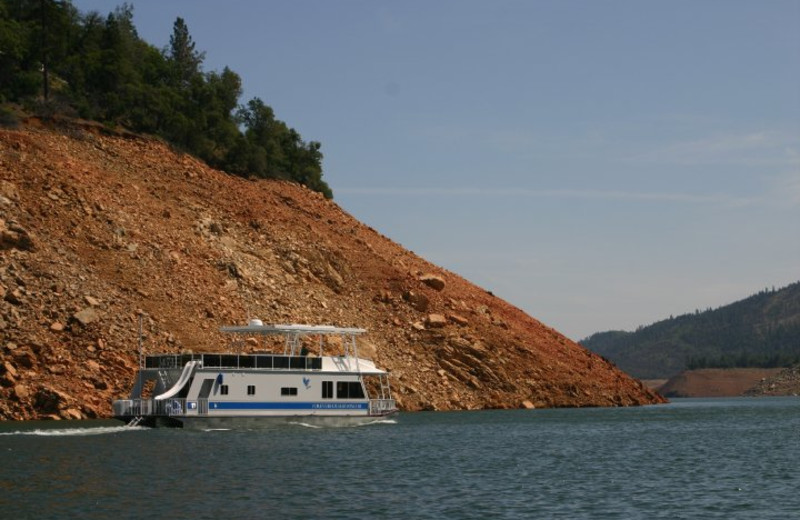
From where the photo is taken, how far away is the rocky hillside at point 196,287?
74812 millimetres

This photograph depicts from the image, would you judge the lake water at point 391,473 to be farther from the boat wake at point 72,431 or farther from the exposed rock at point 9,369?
the exposed rock at point 9,369

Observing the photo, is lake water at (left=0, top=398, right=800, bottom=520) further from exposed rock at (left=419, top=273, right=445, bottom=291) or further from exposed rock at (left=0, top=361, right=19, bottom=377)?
exposed rock at (left=419, top=273, right=445, bottom=291)

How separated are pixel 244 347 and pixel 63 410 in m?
16.5

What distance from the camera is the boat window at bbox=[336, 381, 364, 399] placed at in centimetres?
6894

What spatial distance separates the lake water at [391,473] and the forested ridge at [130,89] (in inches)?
1836

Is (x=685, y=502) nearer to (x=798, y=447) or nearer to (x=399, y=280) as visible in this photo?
(x=798, y=447)

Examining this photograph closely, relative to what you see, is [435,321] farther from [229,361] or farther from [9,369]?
[9,369]

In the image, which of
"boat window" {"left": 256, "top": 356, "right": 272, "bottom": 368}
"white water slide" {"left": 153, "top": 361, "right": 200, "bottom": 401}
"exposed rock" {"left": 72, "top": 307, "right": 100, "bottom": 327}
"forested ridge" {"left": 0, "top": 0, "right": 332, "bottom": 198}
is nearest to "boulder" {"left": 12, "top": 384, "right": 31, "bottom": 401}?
"exposed rock" {"left": 72, "top": 307, "right": 100, "bottom": 327}

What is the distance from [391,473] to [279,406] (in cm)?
2166

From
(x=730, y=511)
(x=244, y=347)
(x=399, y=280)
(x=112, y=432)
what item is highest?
(x=399, y=280)

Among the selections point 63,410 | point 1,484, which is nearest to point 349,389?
point 63,410

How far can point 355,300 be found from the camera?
99.8 metres

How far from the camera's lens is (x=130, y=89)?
356ft

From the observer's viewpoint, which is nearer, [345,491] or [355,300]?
[345,491]
